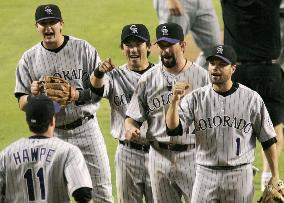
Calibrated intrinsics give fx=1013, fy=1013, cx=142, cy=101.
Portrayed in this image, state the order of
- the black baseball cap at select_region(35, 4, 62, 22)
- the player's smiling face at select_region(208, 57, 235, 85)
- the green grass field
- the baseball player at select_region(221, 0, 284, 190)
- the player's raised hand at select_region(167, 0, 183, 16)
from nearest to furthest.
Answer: the player's smiling face at select_region(208, 57, 235, 85) < the black baseball cap at select_region(35, 4, 62, 22) < the baseball player at select_region(221, 0, 284, 190) < the player's raised hand at select_region(167, 0, 183, 16) < the green grass field

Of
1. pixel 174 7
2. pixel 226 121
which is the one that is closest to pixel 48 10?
pixel 226 121

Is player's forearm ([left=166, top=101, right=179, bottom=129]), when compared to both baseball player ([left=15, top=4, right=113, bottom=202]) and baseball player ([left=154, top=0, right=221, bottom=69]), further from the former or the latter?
baseball player ([left=154, top=0, right=221, bottom=69])

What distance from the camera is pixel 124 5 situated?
56.7ft

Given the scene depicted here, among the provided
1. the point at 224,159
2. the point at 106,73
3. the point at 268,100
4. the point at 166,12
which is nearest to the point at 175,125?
the point at 224,159

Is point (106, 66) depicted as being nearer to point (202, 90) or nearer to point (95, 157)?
point (202, 90)

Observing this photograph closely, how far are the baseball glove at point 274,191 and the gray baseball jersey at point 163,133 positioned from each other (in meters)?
0.61

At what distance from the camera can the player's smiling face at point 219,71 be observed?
7.59 metres

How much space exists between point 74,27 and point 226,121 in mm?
8584

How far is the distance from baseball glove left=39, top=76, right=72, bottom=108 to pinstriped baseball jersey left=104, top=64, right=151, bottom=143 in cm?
31

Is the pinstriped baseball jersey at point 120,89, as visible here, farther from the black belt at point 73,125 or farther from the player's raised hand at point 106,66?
the black belt at point 73,125

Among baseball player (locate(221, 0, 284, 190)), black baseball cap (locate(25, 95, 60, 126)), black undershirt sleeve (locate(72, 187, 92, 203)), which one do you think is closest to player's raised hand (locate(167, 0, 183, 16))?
baseball player (locate(221, 0, 284, 190))

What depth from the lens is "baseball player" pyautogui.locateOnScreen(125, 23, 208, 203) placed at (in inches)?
313

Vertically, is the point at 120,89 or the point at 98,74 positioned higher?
the point at 98,74

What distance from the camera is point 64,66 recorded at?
338 inches
